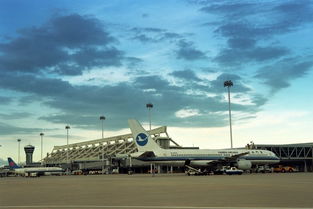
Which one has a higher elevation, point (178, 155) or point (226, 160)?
point (178, 155)

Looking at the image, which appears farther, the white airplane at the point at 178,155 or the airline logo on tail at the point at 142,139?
the airline logo on tail at the point at 142,139

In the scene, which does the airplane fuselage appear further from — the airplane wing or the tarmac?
the tarmac

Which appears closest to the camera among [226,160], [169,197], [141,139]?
[169,197]

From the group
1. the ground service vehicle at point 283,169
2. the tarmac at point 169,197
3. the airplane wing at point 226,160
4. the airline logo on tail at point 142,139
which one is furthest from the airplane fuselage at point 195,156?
the tarmac at point 169,197

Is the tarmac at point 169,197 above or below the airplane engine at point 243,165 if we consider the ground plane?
above

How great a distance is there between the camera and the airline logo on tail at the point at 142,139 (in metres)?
71.2

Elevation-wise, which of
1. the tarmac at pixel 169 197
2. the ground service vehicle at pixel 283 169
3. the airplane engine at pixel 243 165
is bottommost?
the ground service vehicle at pixel 283 169

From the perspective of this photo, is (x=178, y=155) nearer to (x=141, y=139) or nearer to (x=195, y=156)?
(x=195, y=156)

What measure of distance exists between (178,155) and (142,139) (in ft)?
23.7

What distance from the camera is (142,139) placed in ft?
234

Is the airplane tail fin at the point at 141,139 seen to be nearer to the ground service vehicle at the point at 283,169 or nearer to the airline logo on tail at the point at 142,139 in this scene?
the airline logo on tail at the point at 142,139

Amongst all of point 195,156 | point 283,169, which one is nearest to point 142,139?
point 195,156

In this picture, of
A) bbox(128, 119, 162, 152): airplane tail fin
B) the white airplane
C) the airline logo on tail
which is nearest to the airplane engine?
the white airplane

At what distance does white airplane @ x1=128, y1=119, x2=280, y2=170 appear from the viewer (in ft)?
229
